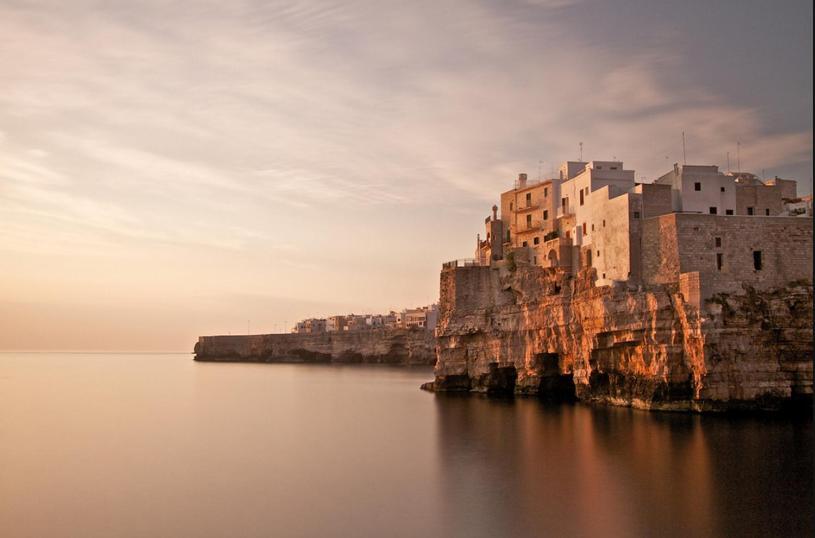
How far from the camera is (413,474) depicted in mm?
24359

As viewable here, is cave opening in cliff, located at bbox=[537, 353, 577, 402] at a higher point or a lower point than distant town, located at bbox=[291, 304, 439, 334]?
lower

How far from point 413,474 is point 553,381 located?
2278cm

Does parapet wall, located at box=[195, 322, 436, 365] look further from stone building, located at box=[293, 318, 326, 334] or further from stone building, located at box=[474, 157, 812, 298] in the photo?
stone building, located at box=[474, 157, 812, 298]

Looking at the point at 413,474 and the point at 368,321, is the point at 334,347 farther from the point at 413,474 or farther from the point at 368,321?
the point at 413,474

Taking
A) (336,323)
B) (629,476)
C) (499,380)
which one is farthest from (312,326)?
(629,476)

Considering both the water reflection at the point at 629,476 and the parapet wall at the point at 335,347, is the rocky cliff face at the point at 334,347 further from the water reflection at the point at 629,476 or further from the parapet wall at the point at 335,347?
the water reflection at the point at 629,476

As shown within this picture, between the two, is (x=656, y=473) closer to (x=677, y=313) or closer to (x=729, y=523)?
(x=729, y=523)

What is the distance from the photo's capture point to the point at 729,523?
17.2m

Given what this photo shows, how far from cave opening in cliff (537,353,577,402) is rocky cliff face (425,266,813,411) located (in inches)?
2.4

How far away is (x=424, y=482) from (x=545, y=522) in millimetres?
5819

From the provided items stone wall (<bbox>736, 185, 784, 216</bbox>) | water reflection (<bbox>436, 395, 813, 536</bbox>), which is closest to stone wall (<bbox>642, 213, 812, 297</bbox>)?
stone wall (<bbox>736, 185, 784, 216</bbox>)

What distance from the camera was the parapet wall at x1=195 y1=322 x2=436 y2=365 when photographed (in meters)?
105

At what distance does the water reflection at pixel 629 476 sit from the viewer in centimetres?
1758

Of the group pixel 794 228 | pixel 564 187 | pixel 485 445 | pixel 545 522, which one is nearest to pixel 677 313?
pixel 794 228
